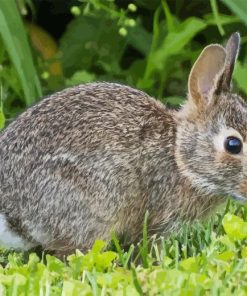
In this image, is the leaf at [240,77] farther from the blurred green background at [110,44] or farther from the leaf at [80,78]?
the leaf at [80,78]

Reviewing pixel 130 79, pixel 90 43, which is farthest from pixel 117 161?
pixel 90 43

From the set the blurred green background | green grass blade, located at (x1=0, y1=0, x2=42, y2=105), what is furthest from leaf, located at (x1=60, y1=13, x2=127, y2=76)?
green grass blade, located at (x1=0, y1=0, x2=42, y2=105)

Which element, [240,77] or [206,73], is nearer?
[206,73]

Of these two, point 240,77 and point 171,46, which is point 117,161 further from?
point 171,46

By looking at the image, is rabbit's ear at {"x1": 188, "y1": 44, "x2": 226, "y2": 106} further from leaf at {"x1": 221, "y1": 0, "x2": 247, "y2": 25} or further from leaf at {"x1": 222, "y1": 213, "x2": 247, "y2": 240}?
leaf at {"x1": 221, "y1": 0, "x2": 247, "y2": 25}

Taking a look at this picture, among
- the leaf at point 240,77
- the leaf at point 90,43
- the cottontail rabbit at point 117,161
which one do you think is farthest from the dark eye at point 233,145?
the leaf at point 90,43
